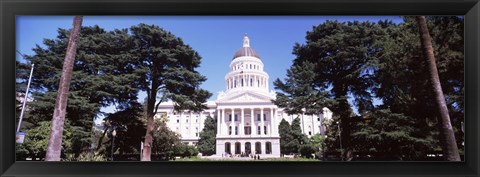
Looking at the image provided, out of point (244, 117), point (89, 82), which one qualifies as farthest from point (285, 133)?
point (89, 82)

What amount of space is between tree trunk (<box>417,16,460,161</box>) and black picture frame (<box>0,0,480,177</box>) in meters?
0.54

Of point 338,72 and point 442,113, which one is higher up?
point 338,72

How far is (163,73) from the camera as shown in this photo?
969cm

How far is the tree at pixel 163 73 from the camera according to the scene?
8758 mm

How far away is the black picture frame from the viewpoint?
12.2ft

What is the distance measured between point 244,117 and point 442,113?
681 inches

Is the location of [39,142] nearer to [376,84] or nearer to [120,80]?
[120,80]

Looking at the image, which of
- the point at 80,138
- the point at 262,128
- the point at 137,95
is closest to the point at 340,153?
the point at 137,95

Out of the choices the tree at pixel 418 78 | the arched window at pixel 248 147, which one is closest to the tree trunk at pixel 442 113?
the tree at pixel 418 78

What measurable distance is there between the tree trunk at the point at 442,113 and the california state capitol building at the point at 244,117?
4493mm

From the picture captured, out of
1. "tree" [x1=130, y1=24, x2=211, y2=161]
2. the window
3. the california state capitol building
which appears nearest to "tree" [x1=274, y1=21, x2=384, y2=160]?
the california state capitol building

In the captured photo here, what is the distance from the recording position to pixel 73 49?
5352mm
